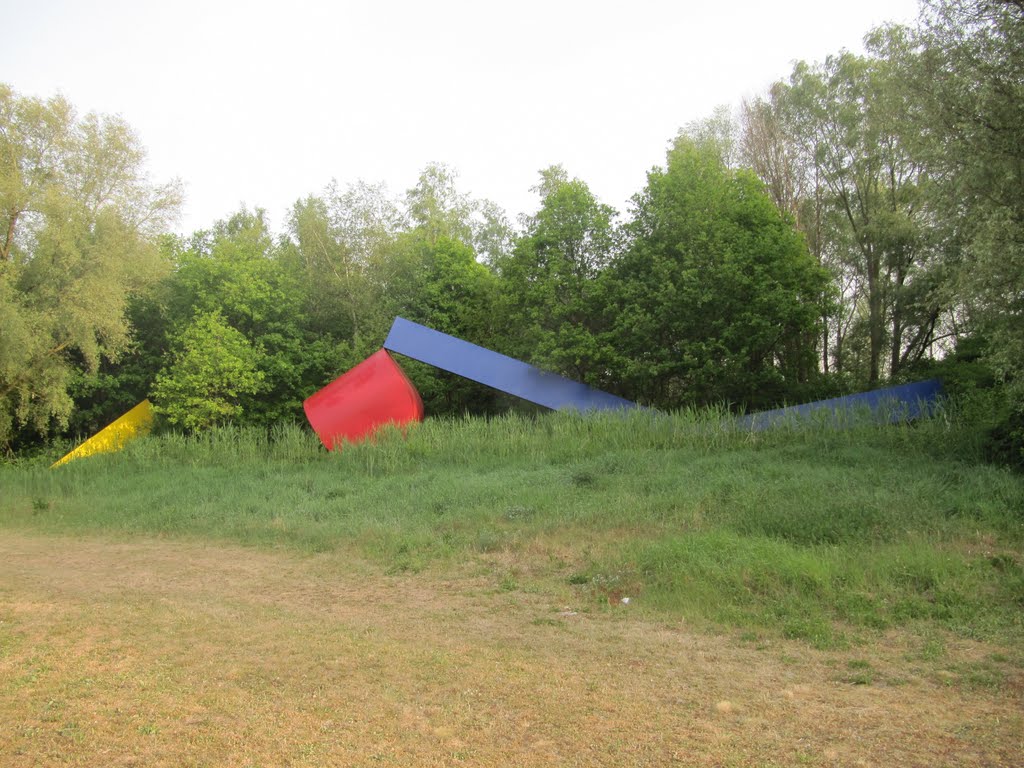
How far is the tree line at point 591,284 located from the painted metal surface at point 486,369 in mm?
745

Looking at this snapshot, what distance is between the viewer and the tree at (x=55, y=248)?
55.8ft

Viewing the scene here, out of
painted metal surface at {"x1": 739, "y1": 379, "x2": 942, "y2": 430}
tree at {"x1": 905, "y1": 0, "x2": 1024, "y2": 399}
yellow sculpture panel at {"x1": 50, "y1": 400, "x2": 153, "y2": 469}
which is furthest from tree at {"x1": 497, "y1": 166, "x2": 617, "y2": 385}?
yellow sculpture panel at {"x1": 50, "y1": 400, "x2": 153, "y2": 469}

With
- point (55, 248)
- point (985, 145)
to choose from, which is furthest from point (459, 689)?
point (55, 248)

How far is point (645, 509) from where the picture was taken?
952 cm

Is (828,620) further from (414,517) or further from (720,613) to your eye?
(414,517)

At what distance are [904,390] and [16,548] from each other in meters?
14.6

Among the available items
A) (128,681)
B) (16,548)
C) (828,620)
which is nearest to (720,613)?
(828,620)

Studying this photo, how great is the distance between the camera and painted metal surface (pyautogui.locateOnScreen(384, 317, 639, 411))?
16.6m

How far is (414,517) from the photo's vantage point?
10273 millimetres

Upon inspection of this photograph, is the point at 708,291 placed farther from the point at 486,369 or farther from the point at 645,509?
the point at 645,509

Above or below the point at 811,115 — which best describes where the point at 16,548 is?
below

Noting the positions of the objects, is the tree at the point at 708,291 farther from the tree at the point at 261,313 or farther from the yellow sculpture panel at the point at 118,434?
the yellow sculpture panel at the point at 118,434

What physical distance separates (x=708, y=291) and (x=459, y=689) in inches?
533

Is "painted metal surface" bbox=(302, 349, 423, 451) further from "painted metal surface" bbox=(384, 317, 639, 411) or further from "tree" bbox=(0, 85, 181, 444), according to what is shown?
"tree" bbox=(0, 85, 181, 444)
